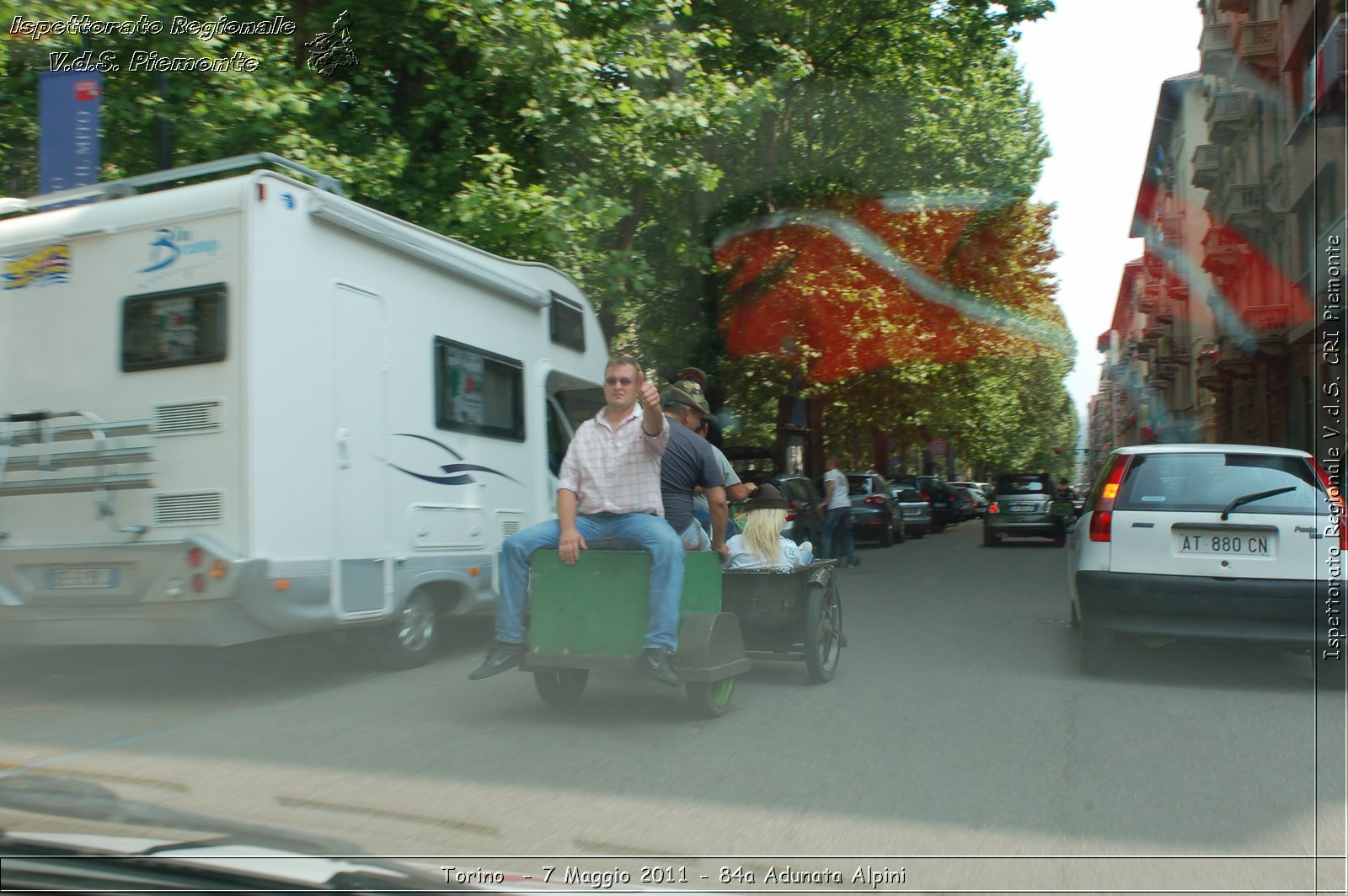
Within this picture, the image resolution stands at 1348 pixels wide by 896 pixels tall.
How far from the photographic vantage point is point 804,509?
19078 mm

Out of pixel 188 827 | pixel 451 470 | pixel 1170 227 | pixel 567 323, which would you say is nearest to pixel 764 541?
pixel 451 470

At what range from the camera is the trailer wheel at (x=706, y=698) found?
626cm

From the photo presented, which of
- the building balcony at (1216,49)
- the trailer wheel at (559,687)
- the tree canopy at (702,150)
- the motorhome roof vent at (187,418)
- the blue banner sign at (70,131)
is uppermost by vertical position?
the building balcony at (1216,49)

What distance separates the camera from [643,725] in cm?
619

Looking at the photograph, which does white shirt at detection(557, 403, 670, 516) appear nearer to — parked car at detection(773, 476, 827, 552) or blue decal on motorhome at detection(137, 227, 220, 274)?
blue decal on motorhome at detection(137, 227, 220, 274)

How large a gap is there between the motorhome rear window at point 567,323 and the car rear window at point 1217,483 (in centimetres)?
496

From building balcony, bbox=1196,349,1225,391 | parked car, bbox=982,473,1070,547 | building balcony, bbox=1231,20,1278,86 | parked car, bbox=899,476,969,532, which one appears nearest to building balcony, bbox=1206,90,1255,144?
building balcony, bbox=1231,20,1278,86

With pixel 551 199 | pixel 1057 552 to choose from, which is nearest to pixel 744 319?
pixel 1057 552

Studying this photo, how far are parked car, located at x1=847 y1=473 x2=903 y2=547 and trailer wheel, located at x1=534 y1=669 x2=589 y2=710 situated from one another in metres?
18.3

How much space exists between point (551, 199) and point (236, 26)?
12.3 feet

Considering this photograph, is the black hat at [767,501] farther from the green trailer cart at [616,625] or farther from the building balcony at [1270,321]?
the building balcony at [1270,321]

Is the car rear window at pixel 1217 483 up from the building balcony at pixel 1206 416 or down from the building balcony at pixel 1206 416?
down

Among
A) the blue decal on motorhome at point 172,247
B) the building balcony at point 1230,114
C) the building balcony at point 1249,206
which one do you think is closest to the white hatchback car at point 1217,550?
the blue decal on motorhome at point 172,247

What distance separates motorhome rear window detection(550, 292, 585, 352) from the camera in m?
10.4
